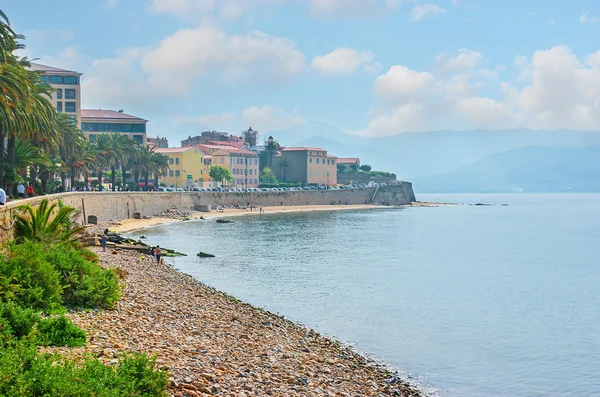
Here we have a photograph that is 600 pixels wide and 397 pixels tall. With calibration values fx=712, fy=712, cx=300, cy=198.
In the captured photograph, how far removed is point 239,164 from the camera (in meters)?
163

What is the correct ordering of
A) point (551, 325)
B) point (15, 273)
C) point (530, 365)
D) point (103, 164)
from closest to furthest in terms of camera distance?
point (15, 273)
point (530, 365)
point (551, 325)
point (103, 164)

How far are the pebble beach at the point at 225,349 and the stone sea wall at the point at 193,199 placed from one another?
8.45 m

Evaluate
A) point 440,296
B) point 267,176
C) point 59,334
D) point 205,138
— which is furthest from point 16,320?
point 205,138

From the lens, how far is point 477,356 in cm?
2512

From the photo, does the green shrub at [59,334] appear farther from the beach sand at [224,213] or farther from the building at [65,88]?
the building at [65,88]

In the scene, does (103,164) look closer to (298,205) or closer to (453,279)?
(298,205)

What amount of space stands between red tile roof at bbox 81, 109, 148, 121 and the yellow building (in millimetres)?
10545

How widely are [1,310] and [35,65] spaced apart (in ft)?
382

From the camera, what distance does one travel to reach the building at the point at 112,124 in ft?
449

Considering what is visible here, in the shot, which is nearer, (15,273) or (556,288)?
(15,273)

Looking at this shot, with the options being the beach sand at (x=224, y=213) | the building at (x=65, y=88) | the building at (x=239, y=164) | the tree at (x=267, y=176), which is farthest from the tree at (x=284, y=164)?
the building at (x=65, y=88)

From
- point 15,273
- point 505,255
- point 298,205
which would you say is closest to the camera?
point 15,273

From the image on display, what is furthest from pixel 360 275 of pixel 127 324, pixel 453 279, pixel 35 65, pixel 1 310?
pixel 35 65

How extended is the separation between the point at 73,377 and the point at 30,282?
788 cm
